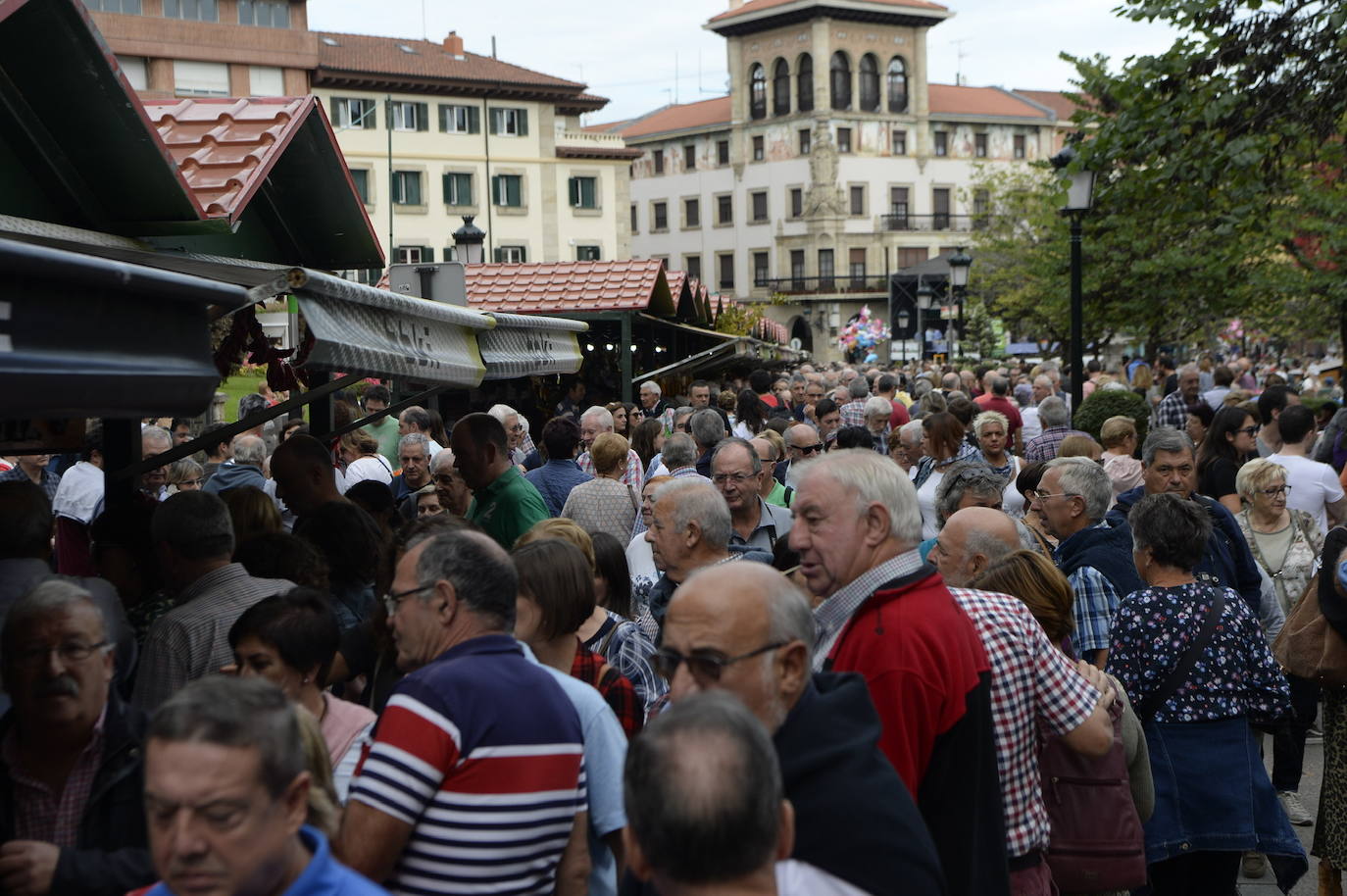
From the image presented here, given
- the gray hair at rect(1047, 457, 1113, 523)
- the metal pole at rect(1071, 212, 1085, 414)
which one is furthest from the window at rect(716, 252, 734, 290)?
the gray hair at rect(1047, 457, 1113, 523)

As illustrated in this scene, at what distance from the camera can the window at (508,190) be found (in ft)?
202

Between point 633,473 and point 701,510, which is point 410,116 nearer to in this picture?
point 633,473

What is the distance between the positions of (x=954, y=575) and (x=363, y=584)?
7.07 feet

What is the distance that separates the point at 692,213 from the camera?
89.2 meters

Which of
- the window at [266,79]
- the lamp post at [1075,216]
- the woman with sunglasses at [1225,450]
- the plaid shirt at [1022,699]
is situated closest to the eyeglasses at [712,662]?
the plaid shirt at [1022,699]

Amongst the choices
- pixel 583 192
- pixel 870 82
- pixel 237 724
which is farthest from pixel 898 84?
pixel 237 724

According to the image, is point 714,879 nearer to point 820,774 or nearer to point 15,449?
point 820,774

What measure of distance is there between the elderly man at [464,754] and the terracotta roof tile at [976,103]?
85743 millimetres

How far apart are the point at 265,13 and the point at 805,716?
56.5m

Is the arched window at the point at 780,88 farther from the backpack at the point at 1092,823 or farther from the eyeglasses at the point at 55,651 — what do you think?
the eyeglasses at the point at 55,651

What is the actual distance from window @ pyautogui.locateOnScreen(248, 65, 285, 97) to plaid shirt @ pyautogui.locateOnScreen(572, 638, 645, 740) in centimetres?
5375

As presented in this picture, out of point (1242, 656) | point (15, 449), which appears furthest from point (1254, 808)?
point (15, 449)

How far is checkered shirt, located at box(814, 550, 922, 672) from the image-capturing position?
3576 millimetres

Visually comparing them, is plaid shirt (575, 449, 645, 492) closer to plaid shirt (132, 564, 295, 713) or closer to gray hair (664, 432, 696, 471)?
gray hair (664, 432, 696, 471)
